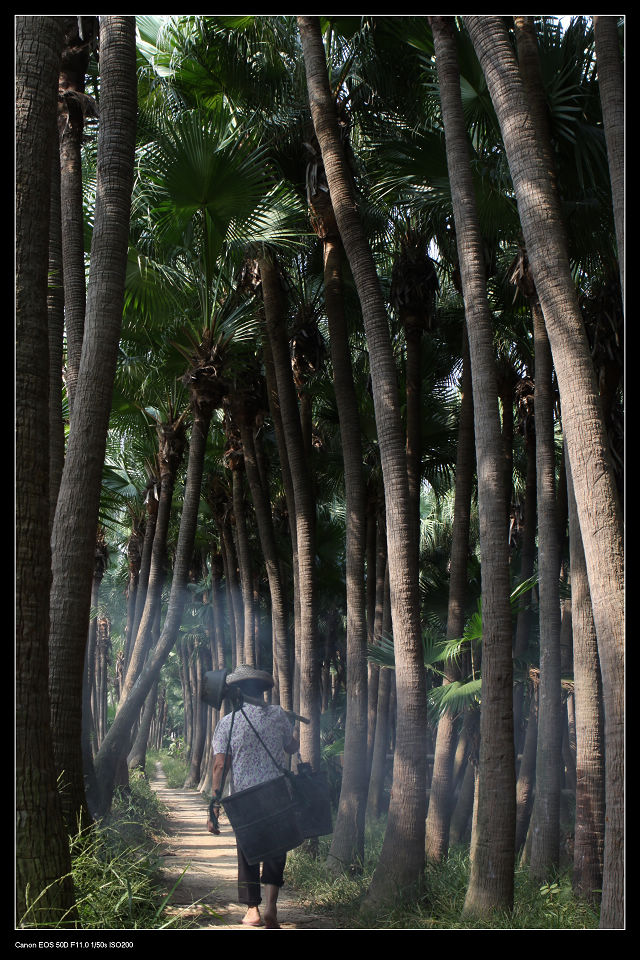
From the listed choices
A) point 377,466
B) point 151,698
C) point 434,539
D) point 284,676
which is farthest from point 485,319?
point 434,539

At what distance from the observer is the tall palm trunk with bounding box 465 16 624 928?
4.53 meters

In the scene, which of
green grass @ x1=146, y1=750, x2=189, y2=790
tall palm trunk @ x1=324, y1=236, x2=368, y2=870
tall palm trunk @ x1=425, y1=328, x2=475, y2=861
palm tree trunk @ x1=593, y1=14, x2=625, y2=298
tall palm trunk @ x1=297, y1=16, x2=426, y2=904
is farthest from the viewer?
green grass @ x1=146, y1=750, x2=189, y2=790

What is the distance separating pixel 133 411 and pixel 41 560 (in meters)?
11.9

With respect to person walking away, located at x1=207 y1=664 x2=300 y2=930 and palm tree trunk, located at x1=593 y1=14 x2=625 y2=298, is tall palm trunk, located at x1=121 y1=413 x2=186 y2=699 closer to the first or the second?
person walking away, located at x1=207 y1=664 x2=300 y2=930

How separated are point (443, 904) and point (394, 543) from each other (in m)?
2.97

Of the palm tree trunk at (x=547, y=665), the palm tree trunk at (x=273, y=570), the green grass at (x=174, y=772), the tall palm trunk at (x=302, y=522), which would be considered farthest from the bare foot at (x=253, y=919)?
the green grass at (x=174, y=772)

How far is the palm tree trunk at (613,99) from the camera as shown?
543 cm

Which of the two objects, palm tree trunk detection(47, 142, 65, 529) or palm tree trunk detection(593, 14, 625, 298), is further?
palm tree trunk detection(47, 142, 65, 529)

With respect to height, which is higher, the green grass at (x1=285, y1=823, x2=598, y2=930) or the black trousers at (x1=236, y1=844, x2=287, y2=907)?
the black trousers at (x1=236, y1=844, x2=287, y2=907)

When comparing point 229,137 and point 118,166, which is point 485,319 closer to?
point 118,166

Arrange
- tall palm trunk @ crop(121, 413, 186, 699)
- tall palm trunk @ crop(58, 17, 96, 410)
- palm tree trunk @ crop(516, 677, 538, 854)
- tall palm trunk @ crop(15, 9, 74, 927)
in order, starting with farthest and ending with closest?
tall palm trunk @ crop(121, 413, 186, 699)
palm tree trunk @ crop(516, 677, 538, 854)
tall palm trunk @ crop(58, 17, 96, 410)
tall palm trunk @ crop(15, 9, 74, 927)

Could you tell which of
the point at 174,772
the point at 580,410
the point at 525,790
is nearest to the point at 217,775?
the point at 580,410

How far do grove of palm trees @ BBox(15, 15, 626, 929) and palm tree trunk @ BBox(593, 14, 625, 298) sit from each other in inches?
1.0

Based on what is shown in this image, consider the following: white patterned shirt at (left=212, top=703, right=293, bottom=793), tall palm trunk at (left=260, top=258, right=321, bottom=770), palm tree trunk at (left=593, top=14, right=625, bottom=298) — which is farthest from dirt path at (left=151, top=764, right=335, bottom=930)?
palm tree trunk at (left=593, top=14, right=625, bottom=298)
